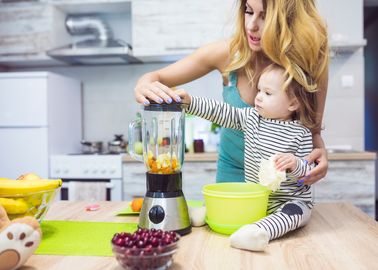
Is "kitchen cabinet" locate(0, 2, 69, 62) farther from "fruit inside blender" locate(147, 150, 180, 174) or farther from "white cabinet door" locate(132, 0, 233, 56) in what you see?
"fruit inside blender" locate(147, 150, 180, 174)

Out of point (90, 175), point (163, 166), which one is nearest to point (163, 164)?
point (163, 166)

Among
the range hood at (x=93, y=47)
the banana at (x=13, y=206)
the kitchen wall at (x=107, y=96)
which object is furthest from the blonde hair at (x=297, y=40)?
the kitchen wall at (x=107, y=96)

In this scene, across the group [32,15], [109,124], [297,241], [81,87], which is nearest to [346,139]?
[109,124]

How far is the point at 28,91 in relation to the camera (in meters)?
2.57

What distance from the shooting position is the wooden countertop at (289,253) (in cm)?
69

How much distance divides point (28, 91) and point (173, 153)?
6.23 feet

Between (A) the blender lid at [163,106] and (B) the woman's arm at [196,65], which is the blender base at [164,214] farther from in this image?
(B) the woman's arm at [196,65]

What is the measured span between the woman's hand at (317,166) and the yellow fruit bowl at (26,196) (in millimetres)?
563

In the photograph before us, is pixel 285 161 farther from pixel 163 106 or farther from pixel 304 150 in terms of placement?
pixel 163 106

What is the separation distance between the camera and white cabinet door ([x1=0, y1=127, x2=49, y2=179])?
257 centimetres

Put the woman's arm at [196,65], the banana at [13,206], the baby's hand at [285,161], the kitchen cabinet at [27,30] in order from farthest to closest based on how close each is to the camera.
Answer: the kitchen cabinet at [27,30] → the woman's arm at [196,65] → the baby's hand at [285,161] → the banana at [13,206]

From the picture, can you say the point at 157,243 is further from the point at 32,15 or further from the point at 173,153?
the point at 32,15

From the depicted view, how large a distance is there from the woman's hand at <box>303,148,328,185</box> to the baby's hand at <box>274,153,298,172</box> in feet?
0.24

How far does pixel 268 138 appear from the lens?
0.98 metres
